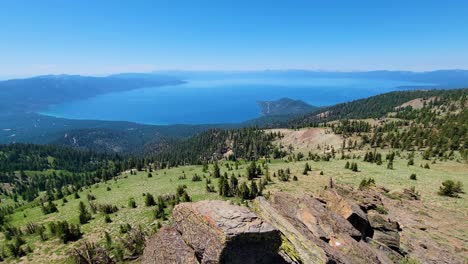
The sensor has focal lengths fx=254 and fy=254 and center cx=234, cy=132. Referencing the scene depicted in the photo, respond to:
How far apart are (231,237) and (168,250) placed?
13.0ft

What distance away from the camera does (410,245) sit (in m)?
19.6

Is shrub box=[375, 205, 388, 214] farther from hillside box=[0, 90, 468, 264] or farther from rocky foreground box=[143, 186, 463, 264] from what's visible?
rocky foreground box=[143, 186, 463, 264]

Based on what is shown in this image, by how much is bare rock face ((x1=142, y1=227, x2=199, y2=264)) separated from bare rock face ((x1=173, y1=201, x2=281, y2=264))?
0.35 m

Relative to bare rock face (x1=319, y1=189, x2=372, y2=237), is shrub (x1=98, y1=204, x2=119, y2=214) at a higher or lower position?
lower

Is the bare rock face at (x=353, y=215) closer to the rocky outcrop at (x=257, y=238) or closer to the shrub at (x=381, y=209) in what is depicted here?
the rocky outcrop at (x=257, y=238)

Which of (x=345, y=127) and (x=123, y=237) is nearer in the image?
(x=123, y=237)

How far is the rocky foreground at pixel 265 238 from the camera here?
10844 millimetres

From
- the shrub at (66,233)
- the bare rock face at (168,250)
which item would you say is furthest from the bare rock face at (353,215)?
the shrub at (66,233)

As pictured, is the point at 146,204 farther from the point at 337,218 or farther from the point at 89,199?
the point at 337,218

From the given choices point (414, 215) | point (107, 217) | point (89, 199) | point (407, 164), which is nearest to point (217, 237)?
point (107, 217)

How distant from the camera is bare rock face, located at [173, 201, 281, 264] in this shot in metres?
10.6

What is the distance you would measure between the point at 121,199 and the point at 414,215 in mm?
37137

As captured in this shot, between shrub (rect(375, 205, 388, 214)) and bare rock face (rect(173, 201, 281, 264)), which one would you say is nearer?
bare rock face (rect(173, 201, 281, 264))

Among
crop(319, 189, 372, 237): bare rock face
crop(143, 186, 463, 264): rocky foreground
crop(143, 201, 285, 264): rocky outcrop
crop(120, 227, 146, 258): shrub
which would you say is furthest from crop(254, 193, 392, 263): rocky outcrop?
crop(120, 227, 146, 258): shrub
